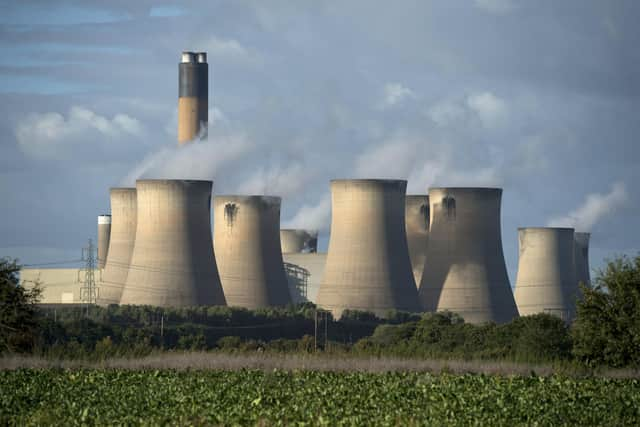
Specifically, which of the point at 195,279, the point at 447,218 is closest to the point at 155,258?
the point at 195,279

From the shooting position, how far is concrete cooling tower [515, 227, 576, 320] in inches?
1623

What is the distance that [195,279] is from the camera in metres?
34.4

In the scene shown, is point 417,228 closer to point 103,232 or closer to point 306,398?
point 103,232

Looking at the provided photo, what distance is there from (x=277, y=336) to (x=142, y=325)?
163 inches

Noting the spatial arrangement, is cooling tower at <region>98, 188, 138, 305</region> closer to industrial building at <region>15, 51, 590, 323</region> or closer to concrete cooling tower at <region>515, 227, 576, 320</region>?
industrial building at <region>15, 51, 590, 323</region>

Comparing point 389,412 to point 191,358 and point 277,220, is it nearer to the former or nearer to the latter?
point 191,358

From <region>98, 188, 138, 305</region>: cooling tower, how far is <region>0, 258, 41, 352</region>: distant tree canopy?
73.5ft

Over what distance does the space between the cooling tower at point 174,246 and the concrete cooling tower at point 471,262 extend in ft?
22.1

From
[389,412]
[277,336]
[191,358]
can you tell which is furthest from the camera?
[277,336]

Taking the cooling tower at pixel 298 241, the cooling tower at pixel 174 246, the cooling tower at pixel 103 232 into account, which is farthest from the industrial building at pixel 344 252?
the cooling tower at pixel 103 232

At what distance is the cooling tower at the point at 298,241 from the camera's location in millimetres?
47531

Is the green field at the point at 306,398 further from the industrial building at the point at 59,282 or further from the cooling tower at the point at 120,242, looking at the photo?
the industrial building at the point at 59,282

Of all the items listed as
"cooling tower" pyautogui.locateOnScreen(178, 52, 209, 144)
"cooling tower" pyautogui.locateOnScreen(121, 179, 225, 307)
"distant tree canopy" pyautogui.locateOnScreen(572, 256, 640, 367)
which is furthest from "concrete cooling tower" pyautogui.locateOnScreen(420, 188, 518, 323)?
"distant tree canopy" pyautogui.locateOnScreen(572, 256, 640, 367)

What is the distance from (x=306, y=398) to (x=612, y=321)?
6.78 m
